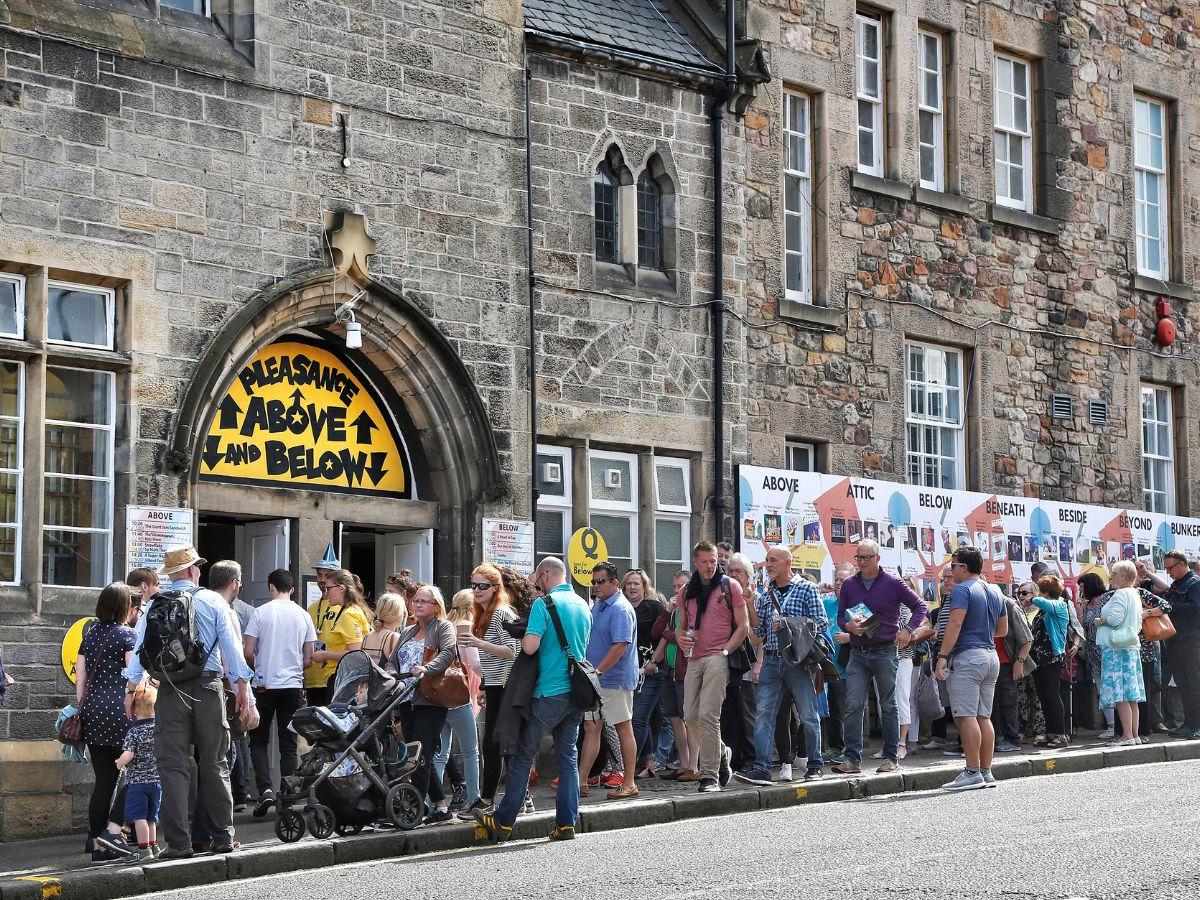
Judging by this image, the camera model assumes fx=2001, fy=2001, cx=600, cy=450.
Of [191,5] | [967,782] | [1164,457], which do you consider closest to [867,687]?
[967,782]

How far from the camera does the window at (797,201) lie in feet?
68.3

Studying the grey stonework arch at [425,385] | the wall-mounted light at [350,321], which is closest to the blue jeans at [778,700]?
the grey stonework arch at [425,385]

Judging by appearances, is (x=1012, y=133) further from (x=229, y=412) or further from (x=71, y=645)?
(x=71, y=645)

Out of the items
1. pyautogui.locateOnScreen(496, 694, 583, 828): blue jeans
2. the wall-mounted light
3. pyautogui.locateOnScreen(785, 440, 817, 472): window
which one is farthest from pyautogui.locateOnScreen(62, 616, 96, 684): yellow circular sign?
pyautogui.locateOnScreen(785, 440, 817, 472): window

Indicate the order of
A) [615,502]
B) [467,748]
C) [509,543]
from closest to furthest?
[467,748] < [509,543] < [615,502]

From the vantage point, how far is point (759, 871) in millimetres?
10758

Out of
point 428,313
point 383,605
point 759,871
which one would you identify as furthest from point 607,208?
point 759,871

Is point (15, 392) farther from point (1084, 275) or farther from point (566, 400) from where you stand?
point (1084, 275)

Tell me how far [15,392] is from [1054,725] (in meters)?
10.1

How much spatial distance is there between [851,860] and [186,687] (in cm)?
413

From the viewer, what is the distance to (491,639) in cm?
1449

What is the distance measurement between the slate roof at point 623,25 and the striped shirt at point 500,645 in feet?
20.6

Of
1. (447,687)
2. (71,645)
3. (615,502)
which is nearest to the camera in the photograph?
(447,687)

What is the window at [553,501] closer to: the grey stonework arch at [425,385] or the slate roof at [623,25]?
the grey stonework arch at [425,385]
